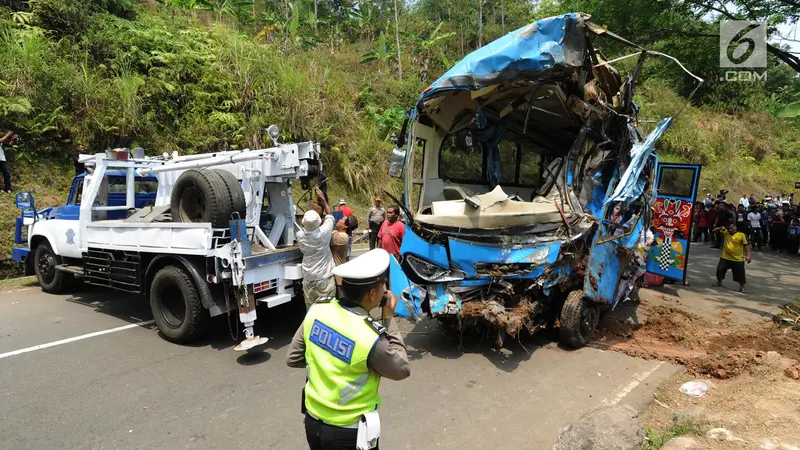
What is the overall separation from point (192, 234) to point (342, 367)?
365cm

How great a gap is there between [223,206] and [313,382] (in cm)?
355

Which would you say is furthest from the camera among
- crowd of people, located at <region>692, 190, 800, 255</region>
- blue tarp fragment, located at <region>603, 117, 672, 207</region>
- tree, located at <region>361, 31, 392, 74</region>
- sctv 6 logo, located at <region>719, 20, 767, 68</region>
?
tree, located at <region>361, 31, 392, 74</region>

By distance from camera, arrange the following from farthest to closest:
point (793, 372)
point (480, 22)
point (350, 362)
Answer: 1. point (480, 22)
2. point (793, 372)
3. point (350, 362)

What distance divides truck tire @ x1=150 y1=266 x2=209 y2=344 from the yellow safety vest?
11.5 feet

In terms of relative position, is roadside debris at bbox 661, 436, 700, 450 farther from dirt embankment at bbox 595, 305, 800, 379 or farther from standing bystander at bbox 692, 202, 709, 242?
standing bystander at bbox 692, 202, 709, 242

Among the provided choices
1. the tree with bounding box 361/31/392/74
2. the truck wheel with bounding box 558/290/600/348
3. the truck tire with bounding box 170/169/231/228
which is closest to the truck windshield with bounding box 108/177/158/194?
the truck tire with bounding box 170/169/231/228

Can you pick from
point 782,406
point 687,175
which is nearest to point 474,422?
point 782,406

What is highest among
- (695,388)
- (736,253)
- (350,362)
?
(350,362)

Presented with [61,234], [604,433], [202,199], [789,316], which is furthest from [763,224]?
[61,234]

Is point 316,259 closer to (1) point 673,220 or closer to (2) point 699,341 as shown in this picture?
(2) point 699,341

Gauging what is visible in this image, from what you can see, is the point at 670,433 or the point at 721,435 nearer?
the point at 721,435

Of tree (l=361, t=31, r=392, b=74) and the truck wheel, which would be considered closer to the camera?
the truck wheel

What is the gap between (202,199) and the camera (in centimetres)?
552

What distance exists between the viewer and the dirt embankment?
4.76 metres
